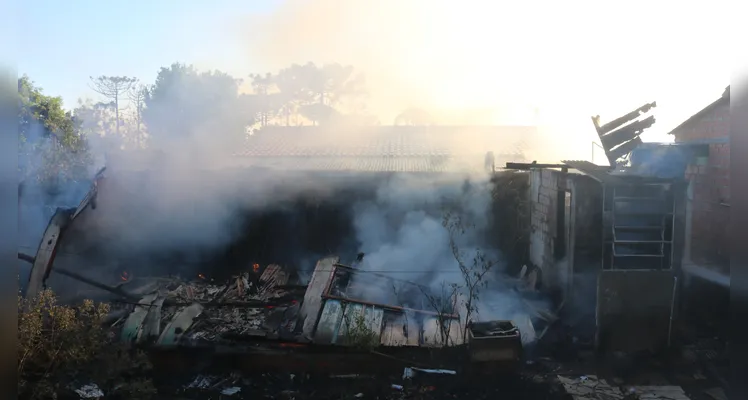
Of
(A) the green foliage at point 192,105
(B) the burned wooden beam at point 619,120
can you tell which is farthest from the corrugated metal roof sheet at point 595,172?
(A) the green foliage at point 192,105

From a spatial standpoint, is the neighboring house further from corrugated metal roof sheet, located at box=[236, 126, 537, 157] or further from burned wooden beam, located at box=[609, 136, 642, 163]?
corrugated metal roof sheet, located at box=[236, 126, 537, 157]

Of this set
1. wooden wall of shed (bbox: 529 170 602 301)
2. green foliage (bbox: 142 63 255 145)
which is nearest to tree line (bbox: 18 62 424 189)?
green foliage (bbox: 142 63 255 145)

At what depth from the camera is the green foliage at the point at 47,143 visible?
10773 millimetres

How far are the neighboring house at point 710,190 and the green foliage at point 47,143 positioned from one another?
45.5 ft

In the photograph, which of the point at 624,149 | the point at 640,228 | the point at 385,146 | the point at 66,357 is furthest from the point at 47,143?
the point at 624,149

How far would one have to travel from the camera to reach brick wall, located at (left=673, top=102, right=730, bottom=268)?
863cm

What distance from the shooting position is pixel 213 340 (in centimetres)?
635

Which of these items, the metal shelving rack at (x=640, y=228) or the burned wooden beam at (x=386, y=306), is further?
the burned wooden beam at (x=386, y=306)

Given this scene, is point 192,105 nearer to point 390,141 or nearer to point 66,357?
point 390,141

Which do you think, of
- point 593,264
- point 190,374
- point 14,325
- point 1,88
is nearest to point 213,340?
point 190,374

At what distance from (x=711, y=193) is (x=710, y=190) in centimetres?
7

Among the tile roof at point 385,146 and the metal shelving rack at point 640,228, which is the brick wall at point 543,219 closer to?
the metal shelving rack at point 640,228

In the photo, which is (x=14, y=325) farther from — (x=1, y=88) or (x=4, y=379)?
(x=1, y=88)

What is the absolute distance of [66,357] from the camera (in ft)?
16.8
